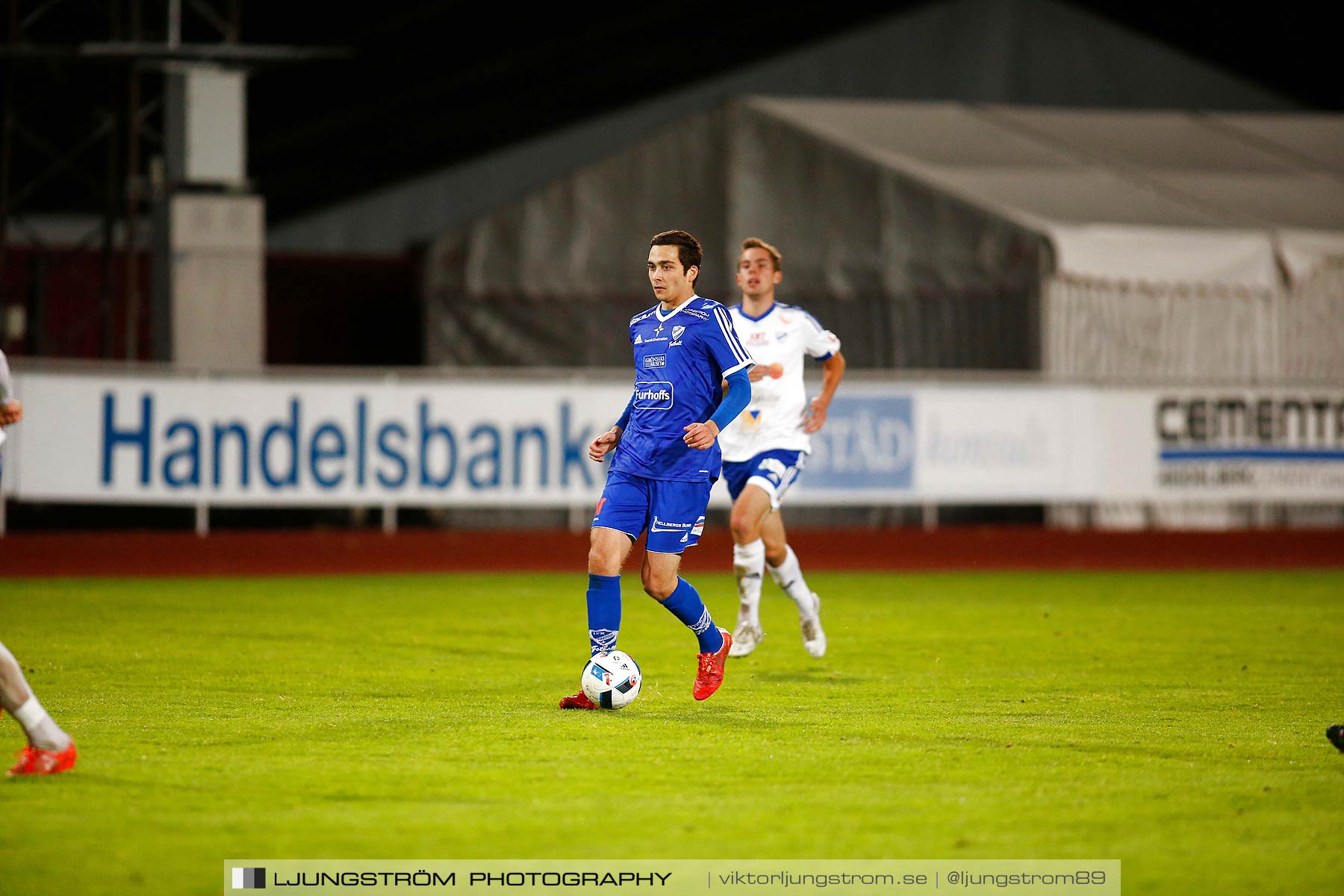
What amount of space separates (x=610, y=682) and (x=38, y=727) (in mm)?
2638

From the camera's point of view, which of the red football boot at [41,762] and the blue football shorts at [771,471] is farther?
the blue football shorts at [771,471]

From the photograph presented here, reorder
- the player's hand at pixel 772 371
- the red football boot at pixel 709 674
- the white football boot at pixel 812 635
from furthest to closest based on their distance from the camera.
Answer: the player's hand at pixel 772 371 < the white football boot at pixel 812 635 < the red football boot at pixel 709 674

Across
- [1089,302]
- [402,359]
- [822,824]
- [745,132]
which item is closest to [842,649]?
[822,824]

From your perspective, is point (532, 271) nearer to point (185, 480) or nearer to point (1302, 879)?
point (185, 480)

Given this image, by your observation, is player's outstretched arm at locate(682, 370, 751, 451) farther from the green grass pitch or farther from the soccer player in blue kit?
the green grass pitch

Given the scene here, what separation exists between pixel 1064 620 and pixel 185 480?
9.25 meters

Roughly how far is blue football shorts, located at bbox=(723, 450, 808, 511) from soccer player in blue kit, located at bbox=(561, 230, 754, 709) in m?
1.99

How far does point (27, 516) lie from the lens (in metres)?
17.3

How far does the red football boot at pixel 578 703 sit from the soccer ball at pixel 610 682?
57 millimetres

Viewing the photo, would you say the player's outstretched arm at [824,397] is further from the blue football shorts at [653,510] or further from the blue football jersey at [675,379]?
the blue football shorts at [653,510]

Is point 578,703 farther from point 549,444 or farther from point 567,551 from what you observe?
point 567,551

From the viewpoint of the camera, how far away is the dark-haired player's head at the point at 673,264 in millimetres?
7945

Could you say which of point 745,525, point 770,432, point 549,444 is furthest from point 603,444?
point 549,444

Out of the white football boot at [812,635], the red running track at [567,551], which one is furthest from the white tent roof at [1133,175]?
the white football boot at [812,635]
